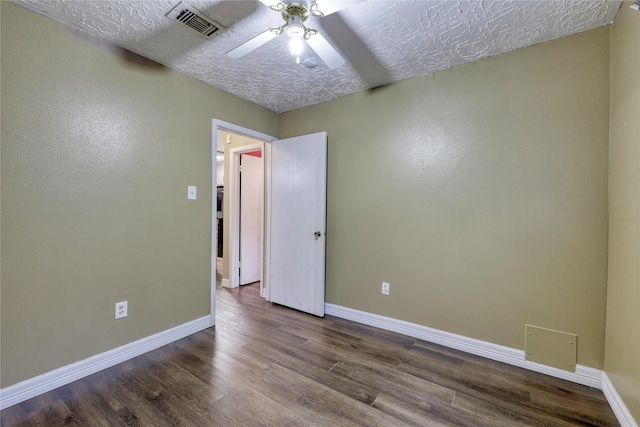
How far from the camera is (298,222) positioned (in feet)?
9.99

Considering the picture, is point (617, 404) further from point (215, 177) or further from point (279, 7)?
point (215, 177)

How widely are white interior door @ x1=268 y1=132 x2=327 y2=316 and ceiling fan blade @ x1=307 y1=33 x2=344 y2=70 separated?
124 cm

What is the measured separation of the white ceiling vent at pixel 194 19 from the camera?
1.61m

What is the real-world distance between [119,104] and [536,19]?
291 centimetres

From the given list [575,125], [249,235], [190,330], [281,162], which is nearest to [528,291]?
[575,125]

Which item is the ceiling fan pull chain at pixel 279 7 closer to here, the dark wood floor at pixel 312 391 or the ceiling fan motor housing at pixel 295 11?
the ceiling fan motor housing at pixel 295 11

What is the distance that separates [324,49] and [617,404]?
8.59ft

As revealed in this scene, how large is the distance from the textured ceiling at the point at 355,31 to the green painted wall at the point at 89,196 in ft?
0.85

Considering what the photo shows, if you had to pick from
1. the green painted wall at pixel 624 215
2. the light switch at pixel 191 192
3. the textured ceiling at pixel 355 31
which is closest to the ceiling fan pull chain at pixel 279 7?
the textured ceiling at pixel 355 31

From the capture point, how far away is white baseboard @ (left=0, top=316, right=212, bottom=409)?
5.20 feet

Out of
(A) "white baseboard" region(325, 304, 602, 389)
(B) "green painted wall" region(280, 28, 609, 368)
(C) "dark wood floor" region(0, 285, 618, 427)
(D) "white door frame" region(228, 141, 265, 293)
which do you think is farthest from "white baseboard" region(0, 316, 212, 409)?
(B) "green painted wall" region(280, 28, 609, 368)

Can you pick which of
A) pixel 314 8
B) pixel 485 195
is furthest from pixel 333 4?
pixel 485 195

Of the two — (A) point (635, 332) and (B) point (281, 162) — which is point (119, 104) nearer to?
(B) point (281, 162)

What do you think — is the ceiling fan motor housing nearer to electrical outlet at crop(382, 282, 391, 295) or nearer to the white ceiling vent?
the white ceiling vent
